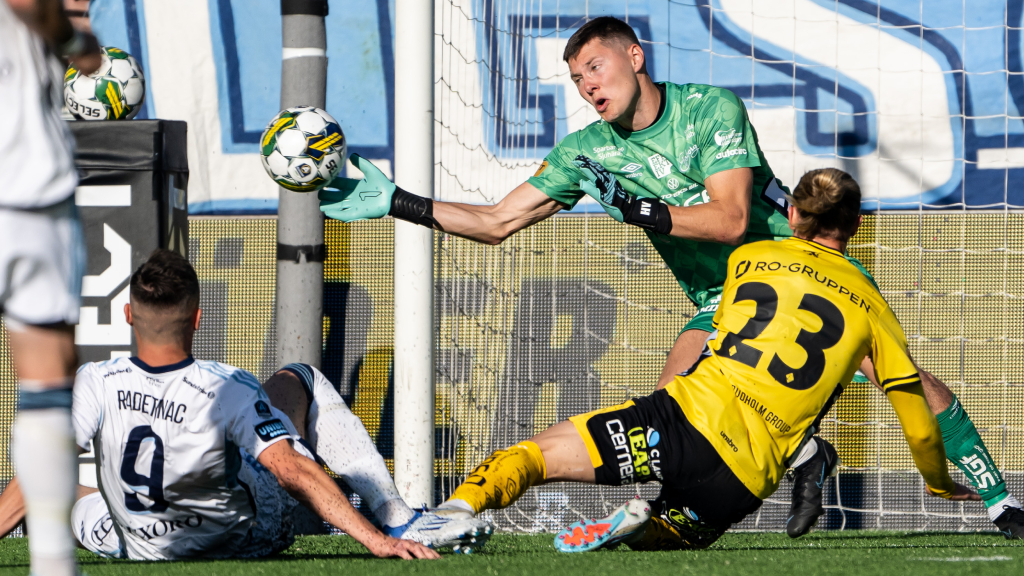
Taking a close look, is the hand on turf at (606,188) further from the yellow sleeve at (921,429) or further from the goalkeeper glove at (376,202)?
the yellow sleeve at (921,429)

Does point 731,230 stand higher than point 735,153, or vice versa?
point 735,153

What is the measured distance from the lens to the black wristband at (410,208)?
12.2 feet

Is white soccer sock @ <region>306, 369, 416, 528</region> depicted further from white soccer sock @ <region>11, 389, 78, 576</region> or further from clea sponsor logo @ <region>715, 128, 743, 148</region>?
clea sponsor logo @ <region>715, 128, 743, 148</region>

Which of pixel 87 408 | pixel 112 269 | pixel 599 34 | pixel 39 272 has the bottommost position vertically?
pixel 87 408

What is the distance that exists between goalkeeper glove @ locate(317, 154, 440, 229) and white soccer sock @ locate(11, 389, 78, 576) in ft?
6.67

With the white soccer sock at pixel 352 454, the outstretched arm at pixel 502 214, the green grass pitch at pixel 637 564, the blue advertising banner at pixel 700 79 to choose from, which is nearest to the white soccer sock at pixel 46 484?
the green grass pitch at pixel 637 564

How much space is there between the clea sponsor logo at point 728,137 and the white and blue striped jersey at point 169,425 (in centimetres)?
177

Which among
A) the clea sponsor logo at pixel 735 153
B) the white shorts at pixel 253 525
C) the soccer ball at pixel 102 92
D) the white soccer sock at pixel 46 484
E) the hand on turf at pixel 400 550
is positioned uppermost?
the soccer ball at pixel 102 92

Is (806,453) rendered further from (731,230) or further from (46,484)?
(46,484)

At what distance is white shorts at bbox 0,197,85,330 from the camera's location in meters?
1.67

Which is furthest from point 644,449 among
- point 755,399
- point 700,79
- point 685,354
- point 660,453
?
point 700,79

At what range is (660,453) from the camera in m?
2.85

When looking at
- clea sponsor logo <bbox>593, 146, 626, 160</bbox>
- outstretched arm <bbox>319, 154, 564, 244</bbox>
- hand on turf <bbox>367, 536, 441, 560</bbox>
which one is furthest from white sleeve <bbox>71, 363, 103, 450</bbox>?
clea sponsor logo <bbox>593, 146, 626, 160</bbox>

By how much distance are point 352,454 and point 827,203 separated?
5.26 feet
